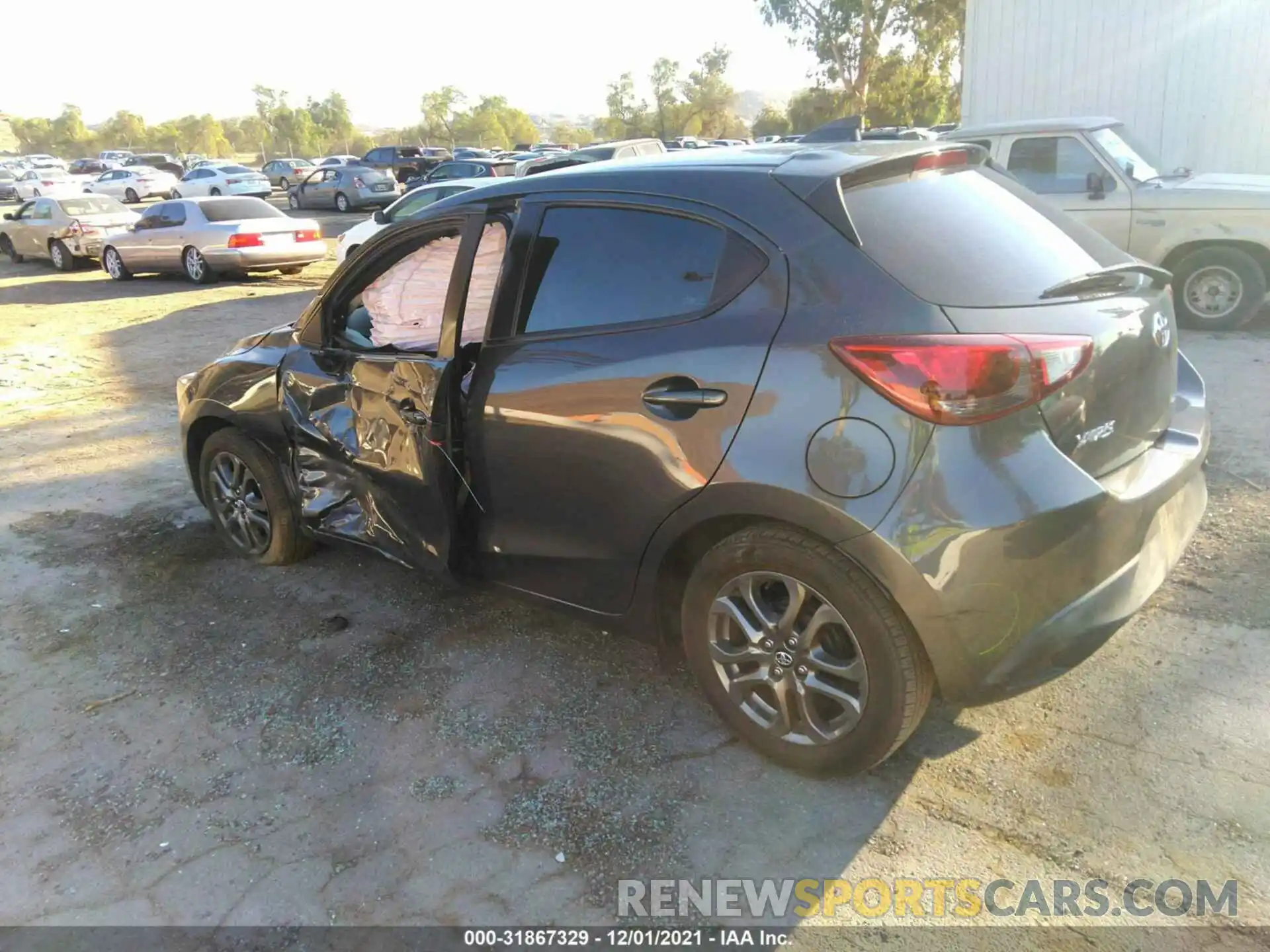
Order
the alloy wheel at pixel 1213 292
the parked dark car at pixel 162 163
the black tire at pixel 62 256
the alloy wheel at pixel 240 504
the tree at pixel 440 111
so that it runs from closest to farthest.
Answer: the alloy wheel at pixel 240 504 → the alloy wheel at pixel 1213 292 → the black tire at pixel 62 256 → the parked dark car at pixel 162 163 → the tree at pixel 440 111

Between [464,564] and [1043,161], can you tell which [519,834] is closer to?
[464,564]

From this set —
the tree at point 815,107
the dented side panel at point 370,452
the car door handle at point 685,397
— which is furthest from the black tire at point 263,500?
the tree at point 815,107

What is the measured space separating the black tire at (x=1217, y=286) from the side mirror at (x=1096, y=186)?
2.93ft

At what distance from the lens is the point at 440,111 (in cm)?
8219

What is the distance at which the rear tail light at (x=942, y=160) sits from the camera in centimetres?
293

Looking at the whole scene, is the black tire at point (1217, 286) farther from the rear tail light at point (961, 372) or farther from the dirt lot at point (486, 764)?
the rear tail light at point (961, 372)

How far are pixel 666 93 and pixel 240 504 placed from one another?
220 feet

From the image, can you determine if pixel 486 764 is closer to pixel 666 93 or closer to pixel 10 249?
pixel 10 249

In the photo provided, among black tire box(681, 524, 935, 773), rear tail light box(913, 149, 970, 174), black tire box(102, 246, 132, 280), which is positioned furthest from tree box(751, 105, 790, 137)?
black tire box(681, 524, 935, 773)

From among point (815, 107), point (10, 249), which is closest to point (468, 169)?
point (10, 249)

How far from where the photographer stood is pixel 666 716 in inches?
128

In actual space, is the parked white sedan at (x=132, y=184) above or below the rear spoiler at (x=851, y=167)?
above

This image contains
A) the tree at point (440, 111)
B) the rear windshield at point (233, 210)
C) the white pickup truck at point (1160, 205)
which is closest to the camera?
the white pickup truck at point (1160, 205)

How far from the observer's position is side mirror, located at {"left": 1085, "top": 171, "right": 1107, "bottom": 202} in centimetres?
830
